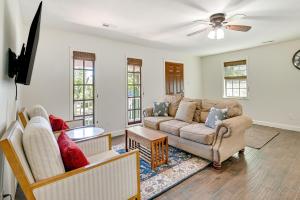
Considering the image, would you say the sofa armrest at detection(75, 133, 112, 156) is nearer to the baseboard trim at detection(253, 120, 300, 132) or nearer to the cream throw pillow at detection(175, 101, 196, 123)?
the cream throw pillow at detection(175, 101, 196, 123)

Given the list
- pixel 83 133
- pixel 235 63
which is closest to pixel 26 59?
pixel 83 133

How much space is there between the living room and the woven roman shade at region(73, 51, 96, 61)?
27 millimetres

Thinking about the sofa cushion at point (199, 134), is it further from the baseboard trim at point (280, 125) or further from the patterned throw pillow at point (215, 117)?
the baseboard trim at point (280, 125)

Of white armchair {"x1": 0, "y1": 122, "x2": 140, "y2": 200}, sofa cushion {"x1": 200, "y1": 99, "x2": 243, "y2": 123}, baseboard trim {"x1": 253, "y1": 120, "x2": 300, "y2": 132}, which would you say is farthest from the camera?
baseboard trim {"x1": 253, "y1": 120, "x2": 300, "y2": 132}

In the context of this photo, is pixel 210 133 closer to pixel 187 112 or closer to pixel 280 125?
pixel 187 112

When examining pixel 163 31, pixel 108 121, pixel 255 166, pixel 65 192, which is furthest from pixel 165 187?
pixel 163 31

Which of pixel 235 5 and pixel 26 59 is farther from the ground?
pixel 235 5

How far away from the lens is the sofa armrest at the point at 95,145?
198 cm

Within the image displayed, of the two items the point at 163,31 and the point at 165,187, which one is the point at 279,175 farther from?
the point at 163,31

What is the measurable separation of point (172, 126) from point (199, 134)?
0.66 meters

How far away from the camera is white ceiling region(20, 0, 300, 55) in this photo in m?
2.32

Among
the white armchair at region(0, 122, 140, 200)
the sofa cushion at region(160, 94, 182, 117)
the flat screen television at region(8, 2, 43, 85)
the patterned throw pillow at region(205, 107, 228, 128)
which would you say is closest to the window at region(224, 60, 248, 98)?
the sofa cushion at region(160, 94, 182, 117)

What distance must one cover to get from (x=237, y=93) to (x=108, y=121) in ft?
14.6

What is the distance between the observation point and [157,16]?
2729 mm
